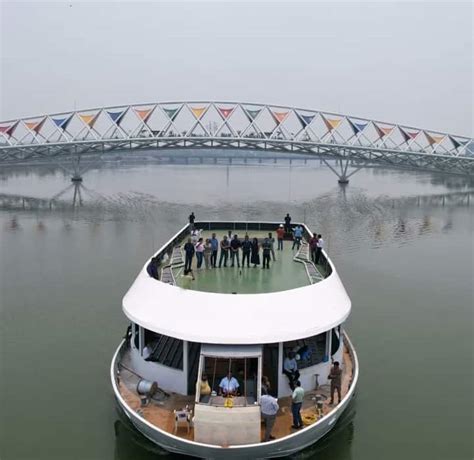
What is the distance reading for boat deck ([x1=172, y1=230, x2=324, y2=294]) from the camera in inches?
468

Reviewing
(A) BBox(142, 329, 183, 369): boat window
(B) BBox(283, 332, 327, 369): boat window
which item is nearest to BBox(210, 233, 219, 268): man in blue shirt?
(A) BBox(142, 329, 183, 369): boat window

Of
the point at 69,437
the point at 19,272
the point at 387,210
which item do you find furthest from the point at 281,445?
the point at 387,210

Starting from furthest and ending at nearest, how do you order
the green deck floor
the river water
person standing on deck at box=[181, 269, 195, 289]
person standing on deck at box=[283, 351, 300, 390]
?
person standing on deck at box=[181, 269, 195, 289] < the green deck floor < the river water < person standing on deck at box=[283, 351, 300, 390]

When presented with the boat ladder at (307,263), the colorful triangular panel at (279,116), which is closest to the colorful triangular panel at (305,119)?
the colorful triangular panel at (279,116)

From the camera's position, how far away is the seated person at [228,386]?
30.1ft

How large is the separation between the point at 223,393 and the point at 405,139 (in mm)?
75937

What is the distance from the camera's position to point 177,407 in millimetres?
9680

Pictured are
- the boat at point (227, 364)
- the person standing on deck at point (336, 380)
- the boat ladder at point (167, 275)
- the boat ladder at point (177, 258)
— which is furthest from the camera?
the boat ladder at point (177, 258)

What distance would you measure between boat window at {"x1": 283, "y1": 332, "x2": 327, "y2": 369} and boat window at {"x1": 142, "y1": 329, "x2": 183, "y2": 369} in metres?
2.17

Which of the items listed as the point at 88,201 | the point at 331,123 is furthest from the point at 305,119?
the point at 88,201

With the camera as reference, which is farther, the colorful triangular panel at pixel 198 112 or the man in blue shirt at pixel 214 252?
the colorful triangular panel at pixel 198 112

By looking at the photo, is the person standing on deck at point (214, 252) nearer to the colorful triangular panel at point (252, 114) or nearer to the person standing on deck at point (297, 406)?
the person standing on deck at point (297, 406)

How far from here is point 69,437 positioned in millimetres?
10578

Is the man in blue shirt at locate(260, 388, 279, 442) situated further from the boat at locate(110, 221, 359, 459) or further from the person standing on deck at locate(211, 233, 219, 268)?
the person standing on deck at locate(211, 233, 219, 268)
